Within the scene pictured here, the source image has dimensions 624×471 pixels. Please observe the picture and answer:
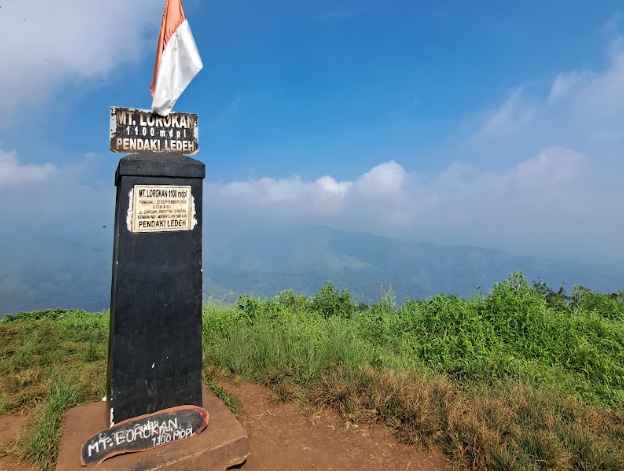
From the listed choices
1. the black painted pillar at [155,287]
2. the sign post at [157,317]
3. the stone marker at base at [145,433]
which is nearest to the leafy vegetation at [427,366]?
the stone marker at base at [145,433]

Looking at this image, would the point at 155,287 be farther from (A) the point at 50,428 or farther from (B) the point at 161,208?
(A) the point at 50,428

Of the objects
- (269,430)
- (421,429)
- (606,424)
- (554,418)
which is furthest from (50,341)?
(606,424)

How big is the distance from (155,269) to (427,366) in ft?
12.7

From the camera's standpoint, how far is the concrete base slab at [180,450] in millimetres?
2932

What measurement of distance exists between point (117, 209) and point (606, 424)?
497 centimetres

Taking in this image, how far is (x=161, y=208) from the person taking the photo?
3354mm

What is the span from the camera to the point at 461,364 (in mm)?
5316

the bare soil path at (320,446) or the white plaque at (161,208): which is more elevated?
the white plaque at (161,208)

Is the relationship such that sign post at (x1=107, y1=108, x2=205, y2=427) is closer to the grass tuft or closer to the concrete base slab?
the concrete base slab

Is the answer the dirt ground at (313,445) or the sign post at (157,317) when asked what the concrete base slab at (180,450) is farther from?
the dirt ground at (313,445)

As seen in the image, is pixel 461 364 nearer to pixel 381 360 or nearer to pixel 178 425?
pixel 381 360

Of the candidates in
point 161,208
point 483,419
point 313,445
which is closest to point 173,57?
point 161,208

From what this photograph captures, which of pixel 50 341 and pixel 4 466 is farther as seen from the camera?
pixel 50 341

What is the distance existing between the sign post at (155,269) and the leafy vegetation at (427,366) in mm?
835
